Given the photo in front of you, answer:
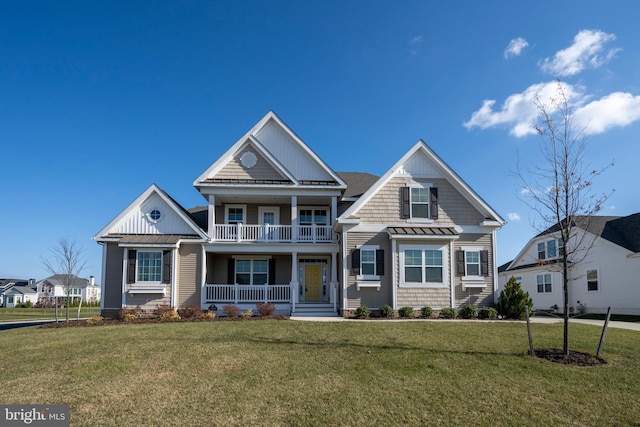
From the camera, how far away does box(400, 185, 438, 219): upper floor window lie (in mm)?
18750

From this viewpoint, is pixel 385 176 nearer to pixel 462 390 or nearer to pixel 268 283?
pixel 268 283

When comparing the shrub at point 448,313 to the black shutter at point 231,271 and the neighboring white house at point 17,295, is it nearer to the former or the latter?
the black shutter at point 231,271

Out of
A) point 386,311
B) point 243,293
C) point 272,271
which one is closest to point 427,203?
point 386,311

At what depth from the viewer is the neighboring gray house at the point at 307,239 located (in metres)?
18.0

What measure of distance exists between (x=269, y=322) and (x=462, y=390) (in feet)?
28.4

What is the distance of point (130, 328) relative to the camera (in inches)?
557

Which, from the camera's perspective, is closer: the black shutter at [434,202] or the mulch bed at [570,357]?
the mulch bed at [570,357]

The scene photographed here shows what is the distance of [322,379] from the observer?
806 cm

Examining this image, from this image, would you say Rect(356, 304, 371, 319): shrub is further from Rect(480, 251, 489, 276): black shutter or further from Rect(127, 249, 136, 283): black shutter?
Rect(127, 249, 136, 283): black shutter

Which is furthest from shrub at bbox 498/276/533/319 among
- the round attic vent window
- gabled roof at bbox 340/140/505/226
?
the round attic vent window

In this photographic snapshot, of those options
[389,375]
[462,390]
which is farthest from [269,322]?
[462,390]

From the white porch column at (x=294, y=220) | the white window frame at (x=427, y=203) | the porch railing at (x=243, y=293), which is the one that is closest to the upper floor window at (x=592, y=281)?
the white window frame at (x=427, y=203)

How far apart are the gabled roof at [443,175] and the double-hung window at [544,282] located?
40.1 ft

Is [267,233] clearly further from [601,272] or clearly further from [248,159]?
[601,272]
